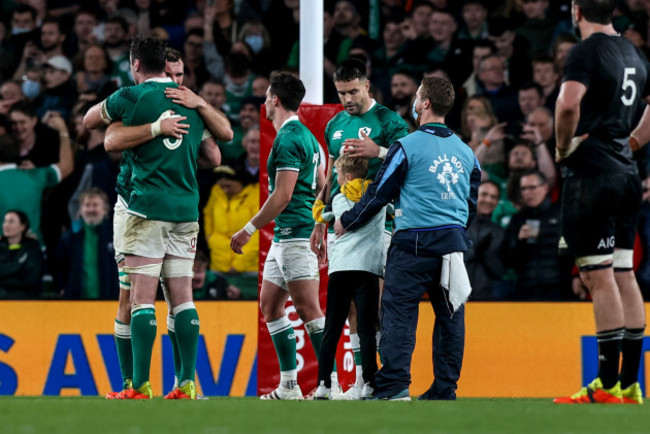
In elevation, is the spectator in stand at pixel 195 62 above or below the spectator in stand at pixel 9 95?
above

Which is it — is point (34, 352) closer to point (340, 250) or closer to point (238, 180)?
point (238, 180)

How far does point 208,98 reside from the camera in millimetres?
11172

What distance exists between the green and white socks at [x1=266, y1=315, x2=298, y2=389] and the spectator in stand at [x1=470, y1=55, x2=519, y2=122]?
4458mm

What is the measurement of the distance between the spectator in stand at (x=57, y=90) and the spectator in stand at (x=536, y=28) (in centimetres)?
468

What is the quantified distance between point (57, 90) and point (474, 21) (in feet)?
14.4

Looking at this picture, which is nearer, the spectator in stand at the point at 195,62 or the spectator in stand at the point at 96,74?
the spectator in stand at the point at 96,74

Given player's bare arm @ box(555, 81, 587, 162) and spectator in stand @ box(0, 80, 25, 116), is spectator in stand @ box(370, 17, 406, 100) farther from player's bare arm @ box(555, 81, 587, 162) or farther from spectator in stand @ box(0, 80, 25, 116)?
player's bare arm @ box(555, 81, 587, 162)

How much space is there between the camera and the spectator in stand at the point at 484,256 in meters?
9.91

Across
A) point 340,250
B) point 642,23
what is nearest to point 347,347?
point 340,250

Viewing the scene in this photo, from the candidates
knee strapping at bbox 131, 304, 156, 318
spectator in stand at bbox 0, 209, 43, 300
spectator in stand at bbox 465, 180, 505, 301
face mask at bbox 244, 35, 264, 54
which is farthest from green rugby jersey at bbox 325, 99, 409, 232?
face mask at bbox 244, 35, 264, 54

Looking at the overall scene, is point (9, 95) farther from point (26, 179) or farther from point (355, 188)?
point (355, 188)

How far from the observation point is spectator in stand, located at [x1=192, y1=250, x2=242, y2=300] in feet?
33.5

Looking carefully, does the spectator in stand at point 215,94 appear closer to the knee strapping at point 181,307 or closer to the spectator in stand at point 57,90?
the spectator in stand at point 57,90

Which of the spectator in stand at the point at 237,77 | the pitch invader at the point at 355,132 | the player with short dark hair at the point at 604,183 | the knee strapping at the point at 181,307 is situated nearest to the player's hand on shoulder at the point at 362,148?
the pitch invader at the point at 355,132
